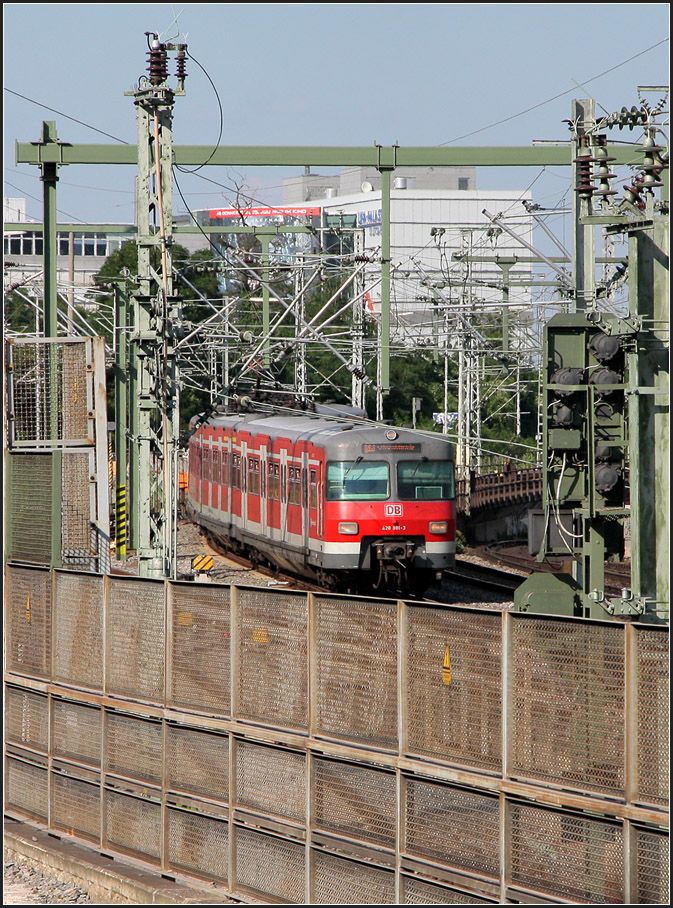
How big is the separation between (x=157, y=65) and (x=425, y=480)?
780cm

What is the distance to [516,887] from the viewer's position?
740 centimetres

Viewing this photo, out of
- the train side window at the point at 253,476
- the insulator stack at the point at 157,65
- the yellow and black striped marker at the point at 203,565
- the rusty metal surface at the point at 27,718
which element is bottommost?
the yellow and black striped marker at the point at 203,565

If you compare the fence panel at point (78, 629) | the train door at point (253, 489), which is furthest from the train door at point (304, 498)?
the fence panel at point (78, 629)

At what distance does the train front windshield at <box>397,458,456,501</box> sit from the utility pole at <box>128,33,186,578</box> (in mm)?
4787

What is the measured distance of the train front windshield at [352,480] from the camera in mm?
20109

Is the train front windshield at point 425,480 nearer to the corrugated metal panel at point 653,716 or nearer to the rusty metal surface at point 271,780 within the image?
the rusty metal surface at point 271,780

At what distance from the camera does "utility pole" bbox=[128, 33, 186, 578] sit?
16594 millimetres

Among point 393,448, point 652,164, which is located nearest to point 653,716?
point 652,164

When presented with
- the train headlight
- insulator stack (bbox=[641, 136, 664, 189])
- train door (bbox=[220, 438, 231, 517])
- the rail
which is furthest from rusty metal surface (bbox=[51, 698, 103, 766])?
train door (bbox=[220, 438, 231, 517])

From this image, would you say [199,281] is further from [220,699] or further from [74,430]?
[220,699]

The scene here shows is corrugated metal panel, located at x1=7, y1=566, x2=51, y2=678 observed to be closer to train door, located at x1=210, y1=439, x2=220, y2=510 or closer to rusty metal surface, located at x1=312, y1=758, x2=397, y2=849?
rusty metal surface, located at x1=312, y1=758, x2=397, y2=849

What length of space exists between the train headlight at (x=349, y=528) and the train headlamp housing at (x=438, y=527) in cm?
129

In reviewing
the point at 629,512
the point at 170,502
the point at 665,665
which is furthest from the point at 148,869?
the point at 170,502

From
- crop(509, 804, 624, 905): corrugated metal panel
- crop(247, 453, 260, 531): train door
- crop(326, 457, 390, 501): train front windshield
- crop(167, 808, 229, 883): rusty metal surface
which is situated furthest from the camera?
crop(247, 453, 260, 531): train door
